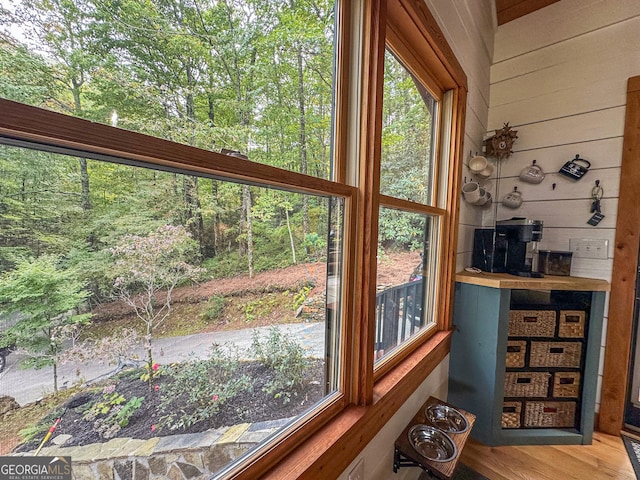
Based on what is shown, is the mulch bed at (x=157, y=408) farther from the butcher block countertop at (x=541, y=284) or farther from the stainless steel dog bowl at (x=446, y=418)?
the butcher block countertop at (x=541, y=284)

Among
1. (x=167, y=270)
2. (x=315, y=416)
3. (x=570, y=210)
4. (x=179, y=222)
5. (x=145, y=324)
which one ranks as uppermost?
(x=570, y=210)

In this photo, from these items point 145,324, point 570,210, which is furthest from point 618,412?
point 145,324

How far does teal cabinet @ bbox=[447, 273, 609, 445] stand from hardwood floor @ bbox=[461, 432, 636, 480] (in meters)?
0.05

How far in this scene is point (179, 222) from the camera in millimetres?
575

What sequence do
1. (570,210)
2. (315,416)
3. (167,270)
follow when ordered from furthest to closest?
(570,210)
(315,416)
(167,270)

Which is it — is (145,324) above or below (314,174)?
below

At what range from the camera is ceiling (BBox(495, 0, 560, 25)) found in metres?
1.91

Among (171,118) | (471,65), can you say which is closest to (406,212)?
(171,118)

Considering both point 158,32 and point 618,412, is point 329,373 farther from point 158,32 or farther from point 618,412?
point 618,412

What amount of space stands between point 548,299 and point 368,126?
1673 millimetres

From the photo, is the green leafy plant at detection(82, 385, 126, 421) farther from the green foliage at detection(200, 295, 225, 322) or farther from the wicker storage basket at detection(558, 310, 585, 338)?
the wicker storage basket at detection(558, 310, 585, 338)

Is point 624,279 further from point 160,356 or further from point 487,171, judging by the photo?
point 160,356

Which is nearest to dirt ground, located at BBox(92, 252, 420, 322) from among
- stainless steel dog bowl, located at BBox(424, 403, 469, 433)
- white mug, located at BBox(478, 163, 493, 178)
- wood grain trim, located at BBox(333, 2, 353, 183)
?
wood grain trim, located at BBox(333, 2, 353, 183)

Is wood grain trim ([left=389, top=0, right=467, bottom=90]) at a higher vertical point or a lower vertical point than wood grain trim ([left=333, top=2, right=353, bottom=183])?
higher
